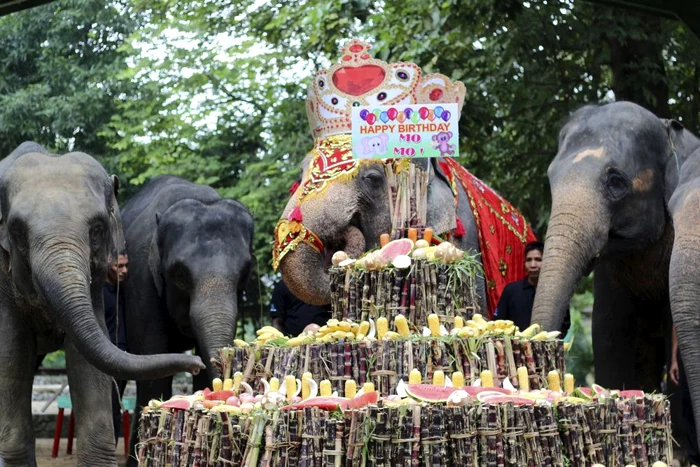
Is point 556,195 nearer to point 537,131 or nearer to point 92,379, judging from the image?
point 92,379

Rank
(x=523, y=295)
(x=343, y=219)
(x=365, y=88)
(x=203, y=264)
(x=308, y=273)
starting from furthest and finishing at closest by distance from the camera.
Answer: (x=203, y=264)
(x=523, y=295)
(x=365, y=88)
(x=343, y=219)
(x=308, y=273)

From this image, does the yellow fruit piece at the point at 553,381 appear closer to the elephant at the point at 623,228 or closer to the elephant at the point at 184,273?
the elephant at the point at 623,228

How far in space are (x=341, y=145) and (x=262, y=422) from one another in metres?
4.16

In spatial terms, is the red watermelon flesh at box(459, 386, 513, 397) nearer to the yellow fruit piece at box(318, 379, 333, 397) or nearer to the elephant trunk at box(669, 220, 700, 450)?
the yellow fruit piece at box(318, 379, 333, 397)

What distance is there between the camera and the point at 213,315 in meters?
9.79

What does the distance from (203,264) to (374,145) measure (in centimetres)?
244

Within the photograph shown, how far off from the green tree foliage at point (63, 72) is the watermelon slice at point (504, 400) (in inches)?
531

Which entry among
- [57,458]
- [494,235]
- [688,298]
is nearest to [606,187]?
[494,235]

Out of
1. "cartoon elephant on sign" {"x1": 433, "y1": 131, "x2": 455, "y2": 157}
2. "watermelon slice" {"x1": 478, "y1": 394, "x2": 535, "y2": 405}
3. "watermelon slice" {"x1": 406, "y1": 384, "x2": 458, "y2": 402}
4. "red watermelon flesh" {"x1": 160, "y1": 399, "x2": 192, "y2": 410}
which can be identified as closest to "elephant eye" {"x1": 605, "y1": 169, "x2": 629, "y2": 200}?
"cartoon elephant on sign" {"x1": 433, "y1": 131, "x2": 455, "y2": 157}

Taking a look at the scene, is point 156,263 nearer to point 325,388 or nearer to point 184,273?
point 184,273

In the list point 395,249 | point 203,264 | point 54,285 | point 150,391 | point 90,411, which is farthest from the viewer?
point 150,391

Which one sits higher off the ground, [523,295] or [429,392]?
[523,295]

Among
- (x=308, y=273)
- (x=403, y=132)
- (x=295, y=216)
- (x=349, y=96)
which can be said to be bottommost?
(x=308, y=273)

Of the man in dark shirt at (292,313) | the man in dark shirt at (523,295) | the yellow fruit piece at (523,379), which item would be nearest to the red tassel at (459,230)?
the man in dark shirt at (523,295)
